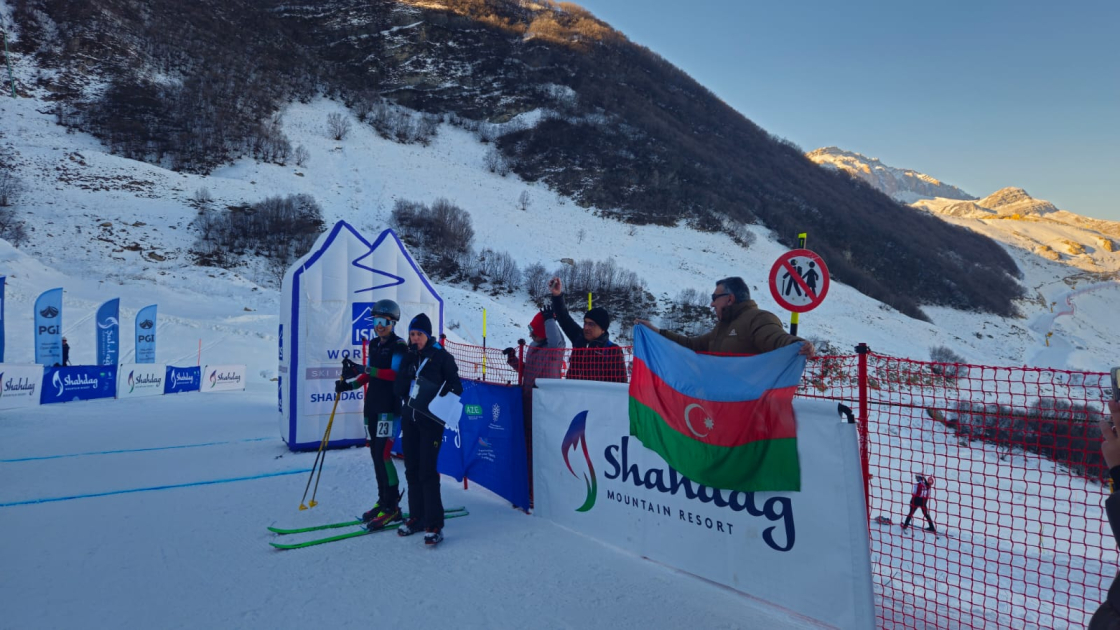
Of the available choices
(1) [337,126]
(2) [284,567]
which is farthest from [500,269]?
(2) [284,567]

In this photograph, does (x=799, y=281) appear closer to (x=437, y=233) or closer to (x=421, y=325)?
(x=421, y=325)

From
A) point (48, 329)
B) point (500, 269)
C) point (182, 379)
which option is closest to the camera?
point (48, 329)

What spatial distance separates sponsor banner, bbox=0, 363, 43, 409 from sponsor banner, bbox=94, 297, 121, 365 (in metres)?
2.55

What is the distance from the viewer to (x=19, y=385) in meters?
13.3

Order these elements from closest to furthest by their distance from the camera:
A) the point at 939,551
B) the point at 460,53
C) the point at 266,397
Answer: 1. the point at 939,551
2. the point at 266,397
3. the point at 460,53

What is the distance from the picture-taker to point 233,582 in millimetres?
4062

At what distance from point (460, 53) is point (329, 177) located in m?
37.0

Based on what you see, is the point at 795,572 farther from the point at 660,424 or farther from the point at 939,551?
the point at 939,551

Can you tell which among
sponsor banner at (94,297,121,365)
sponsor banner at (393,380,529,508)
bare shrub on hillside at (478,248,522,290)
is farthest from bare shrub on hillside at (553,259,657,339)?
sponsor banner at (393,380,529,508)

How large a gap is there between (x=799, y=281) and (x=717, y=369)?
101 inches

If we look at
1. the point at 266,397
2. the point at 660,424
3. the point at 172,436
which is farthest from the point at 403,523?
the point at 266,397

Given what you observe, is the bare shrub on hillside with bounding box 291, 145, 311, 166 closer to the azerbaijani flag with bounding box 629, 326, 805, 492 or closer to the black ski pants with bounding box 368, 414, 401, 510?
the black ski pants with bounding box 368, 414, 401, 510

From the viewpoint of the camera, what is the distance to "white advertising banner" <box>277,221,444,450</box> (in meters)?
8.41

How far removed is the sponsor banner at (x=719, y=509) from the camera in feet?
10.6
